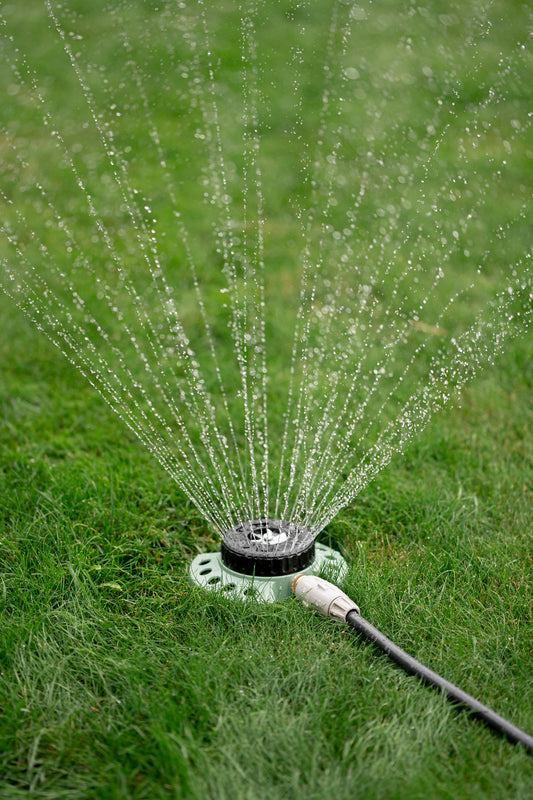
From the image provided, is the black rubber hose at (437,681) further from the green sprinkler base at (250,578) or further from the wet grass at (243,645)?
the green sprinkler base at (250,578)

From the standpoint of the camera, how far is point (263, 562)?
238 cm

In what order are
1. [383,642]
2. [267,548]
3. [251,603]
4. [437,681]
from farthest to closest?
[267,548] < [251,603] < [383,642] < [437,681]

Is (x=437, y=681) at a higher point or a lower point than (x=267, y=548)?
higher

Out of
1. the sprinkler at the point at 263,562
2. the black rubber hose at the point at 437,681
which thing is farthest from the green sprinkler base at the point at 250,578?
the black rubber hose at the point at 437,681

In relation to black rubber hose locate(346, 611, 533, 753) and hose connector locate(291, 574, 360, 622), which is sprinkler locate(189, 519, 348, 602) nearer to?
hose connector locate(291, 574, 360, 622)

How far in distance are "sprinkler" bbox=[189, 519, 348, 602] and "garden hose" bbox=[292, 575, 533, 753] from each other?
6 cm

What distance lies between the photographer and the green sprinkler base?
2.36 m

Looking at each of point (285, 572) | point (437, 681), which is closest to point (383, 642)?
point (437, 681)

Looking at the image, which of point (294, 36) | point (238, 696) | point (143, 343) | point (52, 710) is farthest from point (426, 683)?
point (294, 36)

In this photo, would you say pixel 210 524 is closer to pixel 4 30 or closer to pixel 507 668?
pixel 507 668

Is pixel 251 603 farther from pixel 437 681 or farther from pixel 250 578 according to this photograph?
pixel 437 681

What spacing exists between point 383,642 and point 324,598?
0.21 metres

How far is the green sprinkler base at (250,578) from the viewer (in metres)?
2.36

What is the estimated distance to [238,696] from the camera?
1990 millimetres
